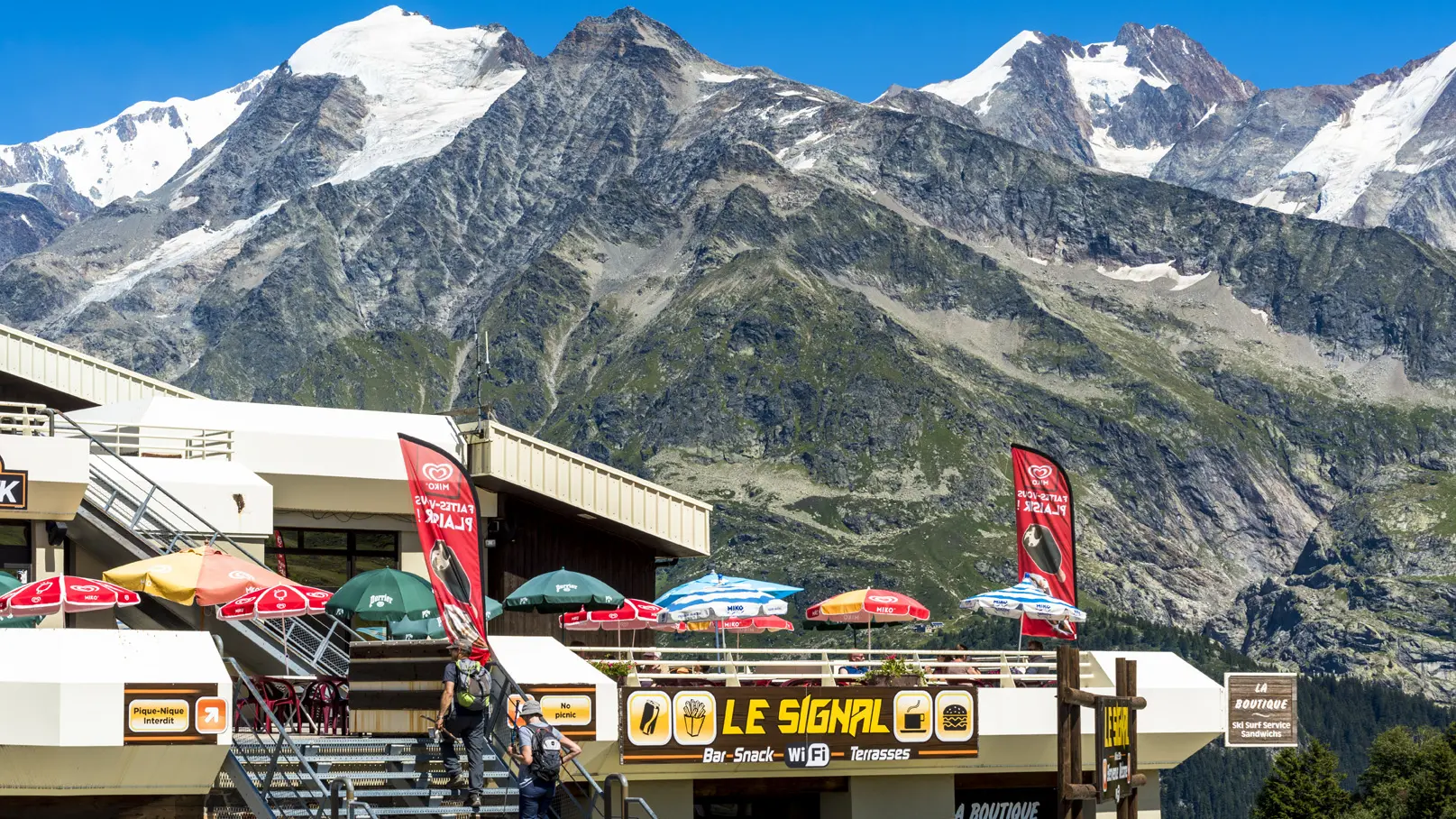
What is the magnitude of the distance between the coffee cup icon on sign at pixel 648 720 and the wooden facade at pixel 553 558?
48.6 feet

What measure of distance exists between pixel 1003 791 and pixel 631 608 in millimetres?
9285

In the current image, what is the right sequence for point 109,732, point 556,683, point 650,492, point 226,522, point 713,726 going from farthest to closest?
point 650,492 → point 226,522 → point 713,726 → point 556,683 → point 109,732

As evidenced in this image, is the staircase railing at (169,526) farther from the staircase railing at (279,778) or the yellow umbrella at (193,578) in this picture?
the staircase railing at (279,778)

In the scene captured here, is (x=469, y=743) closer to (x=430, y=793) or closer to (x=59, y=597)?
(x=430, y=793)

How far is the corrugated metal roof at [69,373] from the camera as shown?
51094 mm

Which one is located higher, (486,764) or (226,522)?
(226,522)

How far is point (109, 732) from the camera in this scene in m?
25.7

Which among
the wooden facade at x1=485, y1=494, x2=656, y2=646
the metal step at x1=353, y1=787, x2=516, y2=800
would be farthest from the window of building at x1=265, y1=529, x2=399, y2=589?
the metal step at x1=353, y1=787, x2=516, y2=800

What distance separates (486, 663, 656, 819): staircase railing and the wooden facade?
752 inches

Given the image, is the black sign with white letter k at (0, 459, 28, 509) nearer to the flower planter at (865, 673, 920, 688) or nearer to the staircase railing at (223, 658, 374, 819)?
the staircase railing at (223, 658, 374, 819)

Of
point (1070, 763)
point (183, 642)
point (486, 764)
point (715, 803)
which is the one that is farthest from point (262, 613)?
point (1070, 763)

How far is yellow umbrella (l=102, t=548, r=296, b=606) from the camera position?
101 feet

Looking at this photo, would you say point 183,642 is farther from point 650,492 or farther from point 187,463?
point 650,492

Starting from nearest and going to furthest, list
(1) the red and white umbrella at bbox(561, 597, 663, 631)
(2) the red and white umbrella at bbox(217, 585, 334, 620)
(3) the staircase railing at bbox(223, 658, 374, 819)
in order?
(3) the staircase railing at bbox(223, 658, 374, 819), (2) the red and white umbrella at bbox(217, 585, 334, 620), (1) the red and white umbrella at bbox(561, 597, 663, 631)
